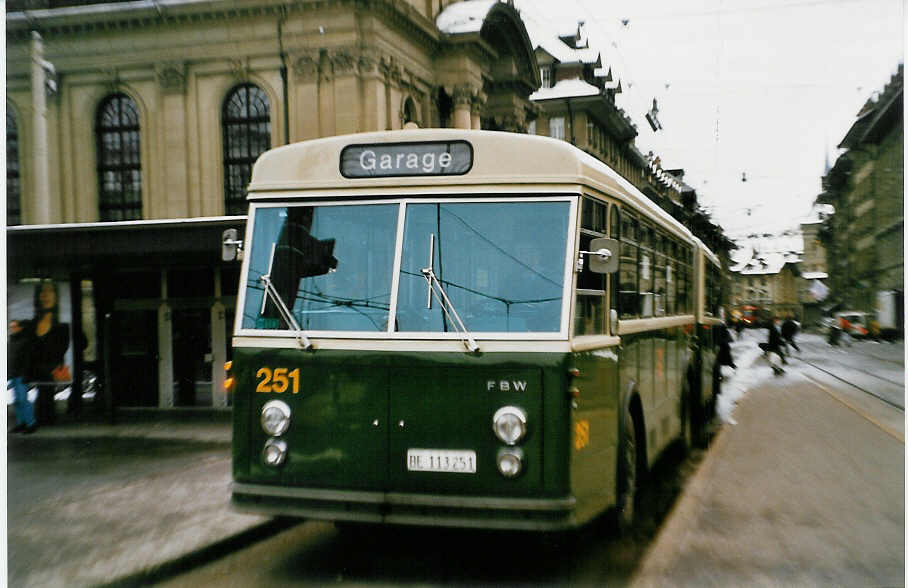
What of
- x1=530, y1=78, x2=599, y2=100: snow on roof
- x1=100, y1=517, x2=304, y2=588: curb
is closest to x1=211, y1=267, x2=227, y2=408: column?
x1=100, y1=517, x2=304, y2=588: curb

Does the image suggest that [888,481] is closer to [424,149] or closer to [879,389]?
[424,149]

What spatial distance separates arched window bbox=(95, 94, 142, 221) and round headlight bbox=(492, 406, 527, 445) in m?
21.1

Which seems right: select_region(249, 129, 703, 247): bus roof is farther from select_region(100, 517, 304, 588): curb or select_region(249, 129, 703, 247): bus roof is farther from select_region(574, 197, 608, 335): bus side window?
select_region(100, 517, 304, 588): curb

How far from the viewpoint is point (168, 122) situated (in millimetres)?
24828

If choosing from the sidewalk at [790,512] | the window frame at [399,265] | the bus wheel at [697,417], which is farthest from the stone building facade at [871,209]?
the window frame at [399,265]

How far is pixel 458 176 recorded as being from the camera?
593 cm

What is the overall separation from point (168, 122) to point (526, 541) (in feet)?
67.8

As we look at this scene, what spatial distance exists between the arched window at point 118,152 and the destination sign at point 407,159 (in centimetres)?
2002

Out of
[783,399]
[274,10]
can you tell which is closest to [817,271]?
[783,399]

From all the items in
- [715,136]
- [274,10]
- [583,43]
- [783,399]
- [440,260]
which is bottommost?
[783,399]

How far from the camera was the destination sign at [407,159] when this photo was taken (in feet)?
19.6

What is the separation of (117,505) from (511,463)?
15.0 feet

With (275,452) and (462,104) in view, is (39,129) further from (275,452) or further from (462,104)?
(462,104)

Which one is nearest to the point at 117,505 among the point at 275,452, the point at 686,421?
the point at 275,452
